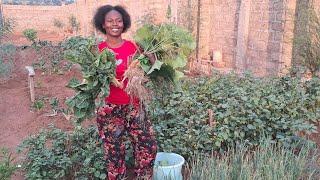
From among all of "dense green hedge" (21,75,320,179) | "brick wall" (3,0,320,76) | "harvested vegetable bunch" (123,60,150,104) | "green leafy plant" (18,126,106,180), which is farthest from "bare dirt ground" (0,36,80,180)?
"harvested vegetable bunch" (123,60,150,104)

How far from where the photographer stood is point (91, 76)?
276 cm

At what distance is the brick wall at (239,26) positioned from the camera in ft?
22.1

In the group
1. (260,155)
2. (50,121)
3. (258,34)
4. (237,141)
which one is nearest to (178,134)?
(237,141)

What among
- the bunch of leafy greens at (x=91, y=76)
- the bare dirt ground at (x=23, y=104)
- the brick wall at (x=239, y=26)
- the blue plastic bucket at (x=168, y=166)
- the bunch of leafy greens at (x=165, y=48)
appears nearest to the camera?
the bunch of leafy greens at (x=91, y=76)

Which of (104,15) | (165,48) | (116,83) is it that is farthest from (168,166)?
(104,15)

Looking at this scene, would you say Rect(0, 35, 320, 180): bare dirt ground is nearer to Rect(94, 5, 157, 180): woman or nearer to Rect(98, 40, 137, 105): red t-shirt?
Rect(94, 5, 157, 180): woman

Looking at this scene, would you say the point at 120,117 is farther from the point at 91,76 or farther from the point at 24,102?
the point at 24,102

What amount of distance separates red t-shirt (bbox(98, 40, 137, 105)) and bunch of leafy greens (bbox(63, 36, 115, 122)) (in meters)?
0.11

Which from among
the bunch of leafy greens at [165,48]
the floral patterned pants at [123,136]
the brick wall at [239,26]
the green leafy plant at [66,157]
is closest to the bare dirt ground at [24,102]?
the green leafy plant at [66,157]

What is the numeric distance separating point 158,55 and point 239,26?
5.31 m

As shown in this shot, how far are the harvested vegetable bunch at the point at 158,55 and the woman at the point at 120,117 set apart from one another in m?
0.10

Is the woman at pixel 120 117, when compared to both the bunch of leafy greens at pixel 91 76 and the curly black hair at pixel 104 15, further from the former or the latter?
the bunch of leafy greens at pixel 91 76

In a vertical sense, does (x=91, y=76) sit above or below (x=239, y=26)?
below

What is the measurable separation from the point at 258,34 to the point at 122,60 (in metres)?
5.03
